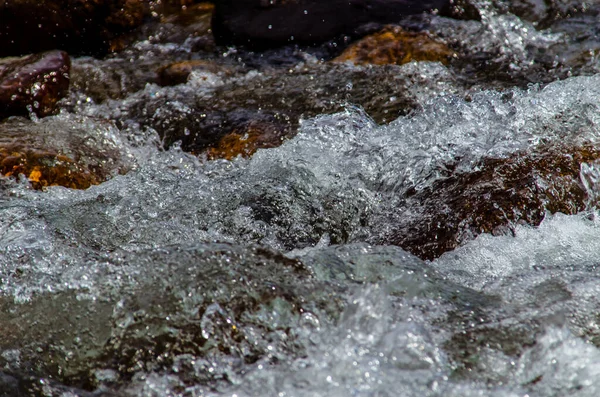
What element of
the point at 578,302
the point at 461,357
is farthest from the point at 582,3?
the point at 461,357

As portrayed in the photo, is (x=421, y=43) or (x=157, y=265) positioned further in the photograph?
(x=421, y=43)

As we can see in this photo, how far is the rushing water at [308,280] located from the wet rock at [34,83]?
111 centimetres

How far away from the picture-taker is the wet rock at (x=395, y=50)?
4770mm

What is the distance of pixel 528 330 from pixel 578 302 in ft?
0.89

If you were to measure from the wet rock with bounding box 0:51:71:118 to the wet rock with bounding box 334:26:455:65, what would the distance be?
1.95m

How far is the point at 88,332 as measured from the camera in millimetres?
2039

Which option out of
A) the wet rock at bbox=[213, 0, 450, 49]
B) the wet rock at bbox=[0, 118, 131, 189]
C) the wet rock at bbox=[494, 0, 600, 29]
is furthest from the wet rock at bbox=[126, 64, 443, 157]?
the wet rock at bbox=[494, 0, 600, 29]

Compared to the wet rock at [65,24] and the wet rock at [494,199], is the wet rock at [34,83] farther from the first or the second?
the wet rock at [494,199]

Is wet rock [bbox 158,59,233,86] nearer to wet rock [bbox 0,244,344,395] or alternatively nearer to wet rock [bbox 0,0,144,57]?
wet rock [bbox 0,0,144,57]

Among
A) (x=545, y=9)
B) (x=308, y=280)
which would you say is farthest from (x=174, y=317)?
(x=545, y=9)

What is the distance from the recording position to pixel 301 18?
209 inches

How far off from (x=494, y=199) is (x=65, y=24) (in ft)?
12.5

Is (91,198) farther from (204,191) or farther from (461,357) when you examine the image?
(461,357)

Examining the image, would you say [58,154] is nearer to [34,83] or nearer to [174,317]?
[34,83]
